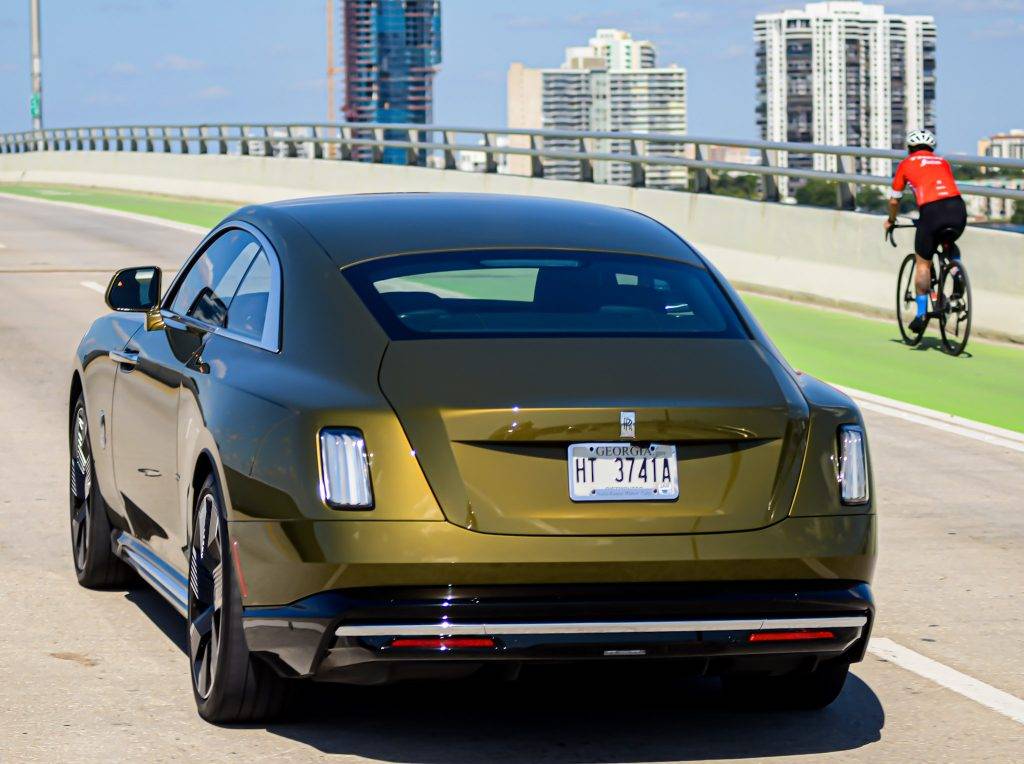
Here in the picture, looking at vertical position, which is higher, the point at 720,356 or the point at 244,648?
the point at 720,356

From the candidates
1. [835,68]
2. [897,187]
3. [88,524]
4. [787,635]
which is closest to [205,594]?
[787,635]

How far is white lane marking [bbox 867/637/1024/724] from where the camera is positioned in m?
6.34

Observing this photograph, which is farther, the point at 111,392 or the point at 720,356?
the point at 111,392

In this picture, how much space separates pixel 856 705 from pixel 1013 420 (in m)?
7.87

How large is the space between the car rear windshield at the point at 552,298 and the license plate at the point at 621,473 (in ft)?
1.65

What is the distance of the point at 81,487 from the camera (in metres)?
8.09

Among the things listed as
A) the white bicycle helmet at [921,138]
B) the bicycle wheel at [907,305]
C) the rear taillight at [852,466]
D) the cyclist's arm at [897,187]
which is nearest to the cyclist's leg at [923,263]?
the bicycle wheel at [907,305]

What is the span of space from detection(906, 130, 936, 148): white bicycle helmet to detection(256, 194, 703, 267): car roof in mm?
11117

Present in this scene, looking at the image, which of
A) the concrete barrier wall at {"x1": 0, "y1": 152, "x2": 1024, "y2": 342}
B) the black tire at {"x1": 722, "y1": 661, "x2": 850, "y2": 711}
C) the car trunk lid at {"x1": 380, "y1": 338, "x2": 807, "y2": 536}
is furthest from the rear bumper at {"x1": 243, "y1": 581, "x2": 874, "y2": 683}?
the concrete barrier wall at {"x1": 0, "y1": 152, "x2": 1024, "y2": 342}

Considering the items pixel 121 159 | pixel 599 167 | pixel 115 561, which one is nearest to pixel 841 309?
pixel 599 167

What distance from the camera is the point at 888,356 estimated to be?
1728 cm

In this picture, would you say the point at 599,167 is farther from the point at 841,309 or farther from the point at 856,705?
the point at 856,705

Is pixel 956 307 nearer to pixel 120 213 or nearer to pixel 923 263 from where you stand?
pixel 923 263

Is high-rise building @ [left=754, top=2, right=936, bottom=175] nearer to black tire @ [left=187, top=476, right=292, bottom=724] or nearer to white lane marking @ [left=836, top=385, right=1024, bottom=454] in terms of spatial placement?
white lane marking @ [left=836, top=385, right=1024, bottom=454]
